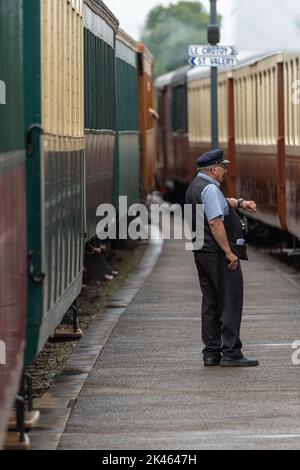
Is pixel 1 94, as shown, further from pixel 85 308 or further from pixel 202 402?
pixel 85 308

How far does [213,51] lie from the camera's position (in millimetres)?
23500

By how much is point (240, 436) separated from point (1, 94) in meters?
3.07

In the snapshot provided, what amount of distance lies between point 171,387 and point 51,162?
2.80m

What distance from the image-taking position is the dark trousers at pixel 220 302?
12.5 meters

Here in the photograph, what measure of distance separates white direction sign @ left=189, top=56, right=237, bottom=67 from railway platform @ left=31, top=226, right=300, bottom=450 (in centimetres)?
595

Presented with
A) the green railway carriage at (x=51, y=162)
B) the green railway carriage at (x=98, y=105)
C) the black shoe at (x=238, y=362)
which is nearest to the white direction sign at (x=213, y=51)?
the green railway carriage at (x=98, y=105)

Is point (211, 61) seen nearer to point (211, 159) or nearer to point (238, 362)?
point (211, 159)

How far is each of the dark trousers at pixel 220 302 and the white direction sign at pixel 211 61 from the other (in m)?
11.1

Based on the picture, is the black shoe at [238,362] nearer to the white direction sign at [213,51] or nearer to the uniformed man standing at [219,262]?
the uniformed man standing at [219,262]

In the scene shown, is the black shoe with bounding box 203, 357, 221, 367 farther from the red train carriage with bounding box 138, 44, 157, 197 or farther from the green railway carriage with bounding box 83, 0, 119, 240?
the red train carriage with bounding box 138, 44, 157, 197

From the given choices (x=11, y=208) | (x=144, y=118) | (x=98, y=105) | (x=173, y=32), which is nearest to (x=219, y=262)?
(x=98, y=105)

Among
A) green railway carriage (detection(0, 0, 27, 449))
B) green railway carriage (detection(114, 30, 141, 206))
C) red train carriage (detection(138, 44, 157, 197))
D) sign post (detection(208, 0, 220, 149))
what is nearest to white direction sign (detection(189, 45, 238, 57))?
sign post (detection(208, 0, 220, 149))

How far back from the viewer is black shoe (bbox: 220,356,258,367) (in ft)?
41.2
